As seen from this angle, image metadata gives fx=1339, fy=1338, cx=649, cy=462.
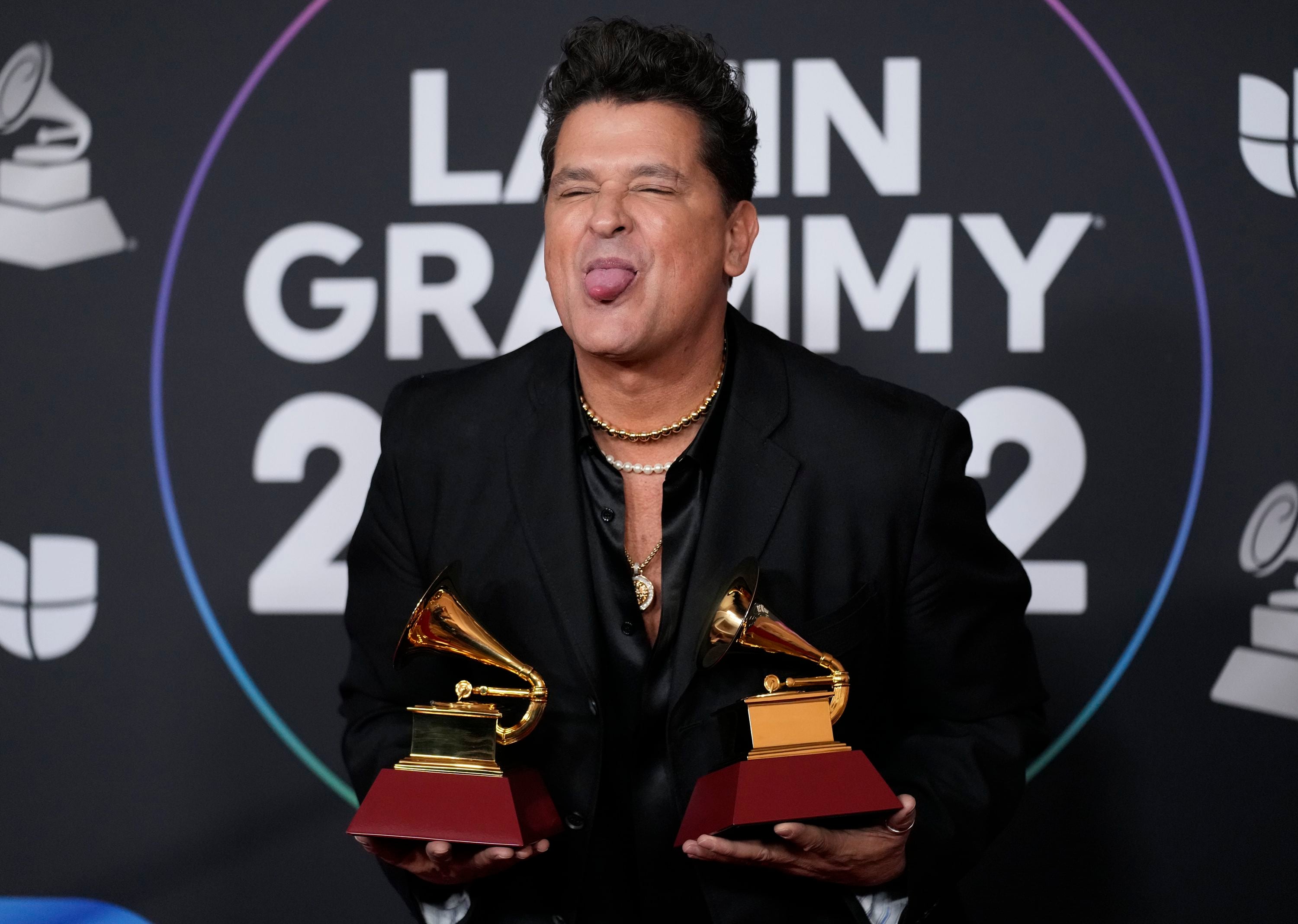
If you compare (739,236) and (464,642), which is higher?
(739,236)

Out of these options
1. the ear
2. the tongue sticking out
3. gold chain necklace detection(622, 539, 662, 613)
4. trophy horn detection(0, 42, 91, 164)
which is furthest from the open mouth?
trophy horn detection(0, 42, 91, 164)

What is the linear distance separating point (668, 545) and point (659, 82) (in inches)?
29.1

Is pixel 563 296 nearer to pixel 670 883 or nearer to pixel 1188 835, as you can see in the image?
pixel 670 883

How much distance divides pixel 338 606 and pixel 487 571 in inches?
44.8

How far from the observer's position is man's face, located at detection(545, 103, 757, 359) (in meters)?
2.05

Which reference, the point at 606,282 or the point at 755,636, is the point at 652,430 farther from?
the point at 755,636

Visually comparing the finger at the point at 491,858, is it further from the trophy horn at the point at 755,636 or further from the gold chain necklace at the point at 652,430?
the gold chain necklace at the point at 652,430

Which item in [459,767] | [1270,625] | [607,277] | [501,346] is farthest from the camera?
[501,346]

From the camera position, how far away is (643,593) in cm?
214

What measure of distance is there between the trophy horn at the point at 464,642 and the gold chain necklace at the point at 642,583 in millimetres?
262

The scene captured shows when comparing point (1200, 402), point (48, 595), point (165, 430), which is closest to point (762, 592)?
point (1200, 402)

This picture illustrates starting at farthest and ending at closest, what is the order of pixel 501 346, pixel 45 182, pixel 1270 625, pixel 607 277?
1. pixel 45 182
2. pixel 501 346
3. pixel 1270 625
4. pixel 607 277

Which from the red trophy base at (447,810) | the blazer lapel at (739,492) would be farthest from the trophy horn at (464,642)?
the blazer lapel at (739,492)

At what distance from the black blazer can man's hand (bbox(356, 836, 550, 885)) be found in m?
0.20
